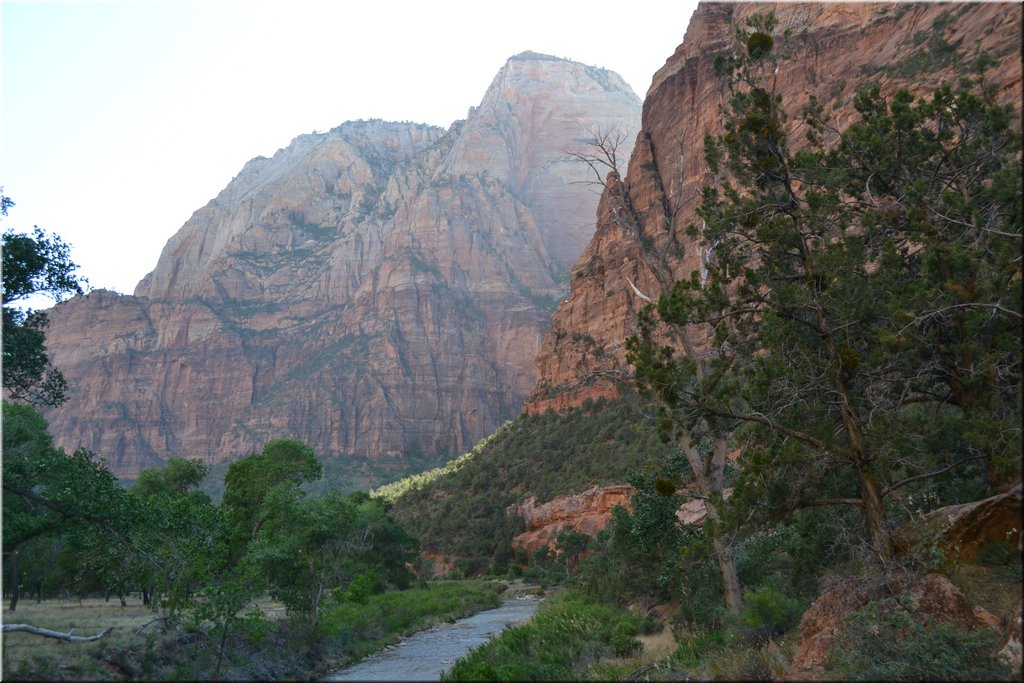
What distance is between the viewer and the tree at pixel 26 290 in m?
14.1

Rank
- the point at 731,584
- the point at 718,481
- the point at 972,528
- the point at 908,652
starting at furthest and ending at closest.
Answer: the point at 718,481
the point at 731,584
the point at 972,528
the point at 908,652

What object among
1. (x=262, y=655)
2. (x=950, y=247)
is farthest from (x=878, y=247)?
(x=262, y=655)

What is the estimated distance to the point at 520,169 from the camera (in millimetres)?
180875

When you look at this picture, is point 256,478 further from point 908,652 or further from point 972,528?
point 908,652

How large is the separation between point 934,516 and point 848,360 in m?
2.88

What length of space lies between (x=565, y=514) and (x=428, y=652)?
30385 mm

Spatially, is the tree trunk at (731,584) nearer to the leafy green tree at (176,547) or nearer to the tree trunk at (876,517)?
the tree trunk at (876,517)

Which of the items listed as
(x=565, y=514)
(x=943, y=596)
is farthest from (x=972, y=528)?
(x=565, y=514)

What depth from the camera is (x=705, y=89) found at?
70.4 m

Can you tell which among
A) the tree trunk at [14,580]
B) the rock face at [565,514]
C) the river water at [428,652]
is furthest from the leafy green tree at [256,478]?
the rock face at [565,514]

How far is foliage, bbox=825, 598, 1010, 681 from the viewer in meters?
7.70

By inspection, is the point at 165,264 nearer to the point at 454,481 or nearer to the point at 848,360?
the point at 454,481

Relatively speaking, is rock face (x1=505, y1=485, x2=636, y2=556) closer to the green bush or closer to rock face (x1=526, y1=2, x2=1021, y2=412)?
rock face (x1=526, y1=2, x2=1021, y2=412)

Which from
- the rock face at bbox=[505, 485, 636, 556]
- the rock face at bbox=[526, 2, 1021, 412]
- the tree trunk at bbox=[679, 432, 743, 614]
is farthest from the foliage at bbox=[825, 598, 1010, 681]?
the rock face at bbox=[505, 485, 636, 556]
